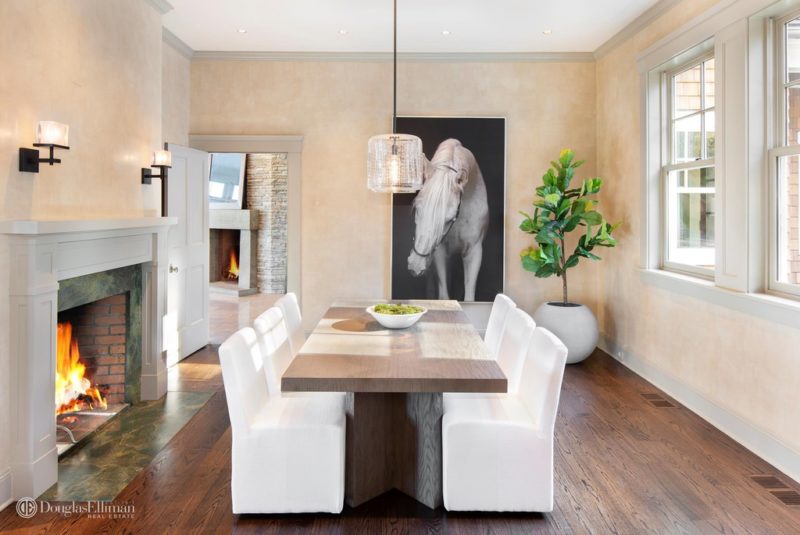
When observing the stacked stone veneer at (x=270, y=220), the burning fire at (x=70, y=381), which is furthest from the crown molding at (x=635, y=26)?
the stacked stone veneer at (x=270, y=220)

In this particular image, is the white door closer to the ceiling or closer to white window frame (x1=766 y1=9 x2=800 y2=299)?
the ceiling

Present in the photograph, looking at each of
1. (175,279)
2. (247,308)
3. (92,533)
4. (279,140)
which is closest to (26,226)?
(92,533)

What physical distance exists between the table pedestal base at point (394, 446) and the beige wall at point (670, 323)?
1.87 meters

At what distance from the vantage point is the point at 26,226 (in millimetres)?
2330

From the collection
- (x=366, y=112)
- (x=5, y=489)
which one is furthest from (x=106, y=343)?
(x=366, y=112)

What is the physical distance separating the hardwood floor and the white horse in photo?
2.23 m

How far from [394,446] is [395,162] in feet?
5.06

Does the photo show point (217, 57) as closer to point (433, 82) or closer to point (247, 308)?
point (433, 82)

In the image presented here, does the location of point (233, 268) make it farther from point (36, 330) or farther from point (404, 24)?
point (36, 330)

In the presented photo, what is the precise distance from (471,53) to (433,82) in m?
0.46

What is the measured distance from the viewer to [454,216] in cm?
533

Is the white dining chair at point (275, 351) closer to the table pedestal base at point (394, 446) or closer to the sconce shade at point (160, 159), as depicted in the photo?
the table pedestal base at point (394, 446)

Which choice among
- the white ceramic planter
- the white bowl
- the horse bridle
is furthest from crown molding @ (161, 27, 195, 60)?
the white ceramic planter

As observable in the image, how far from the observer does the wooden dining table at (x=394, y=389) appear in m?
2.03
